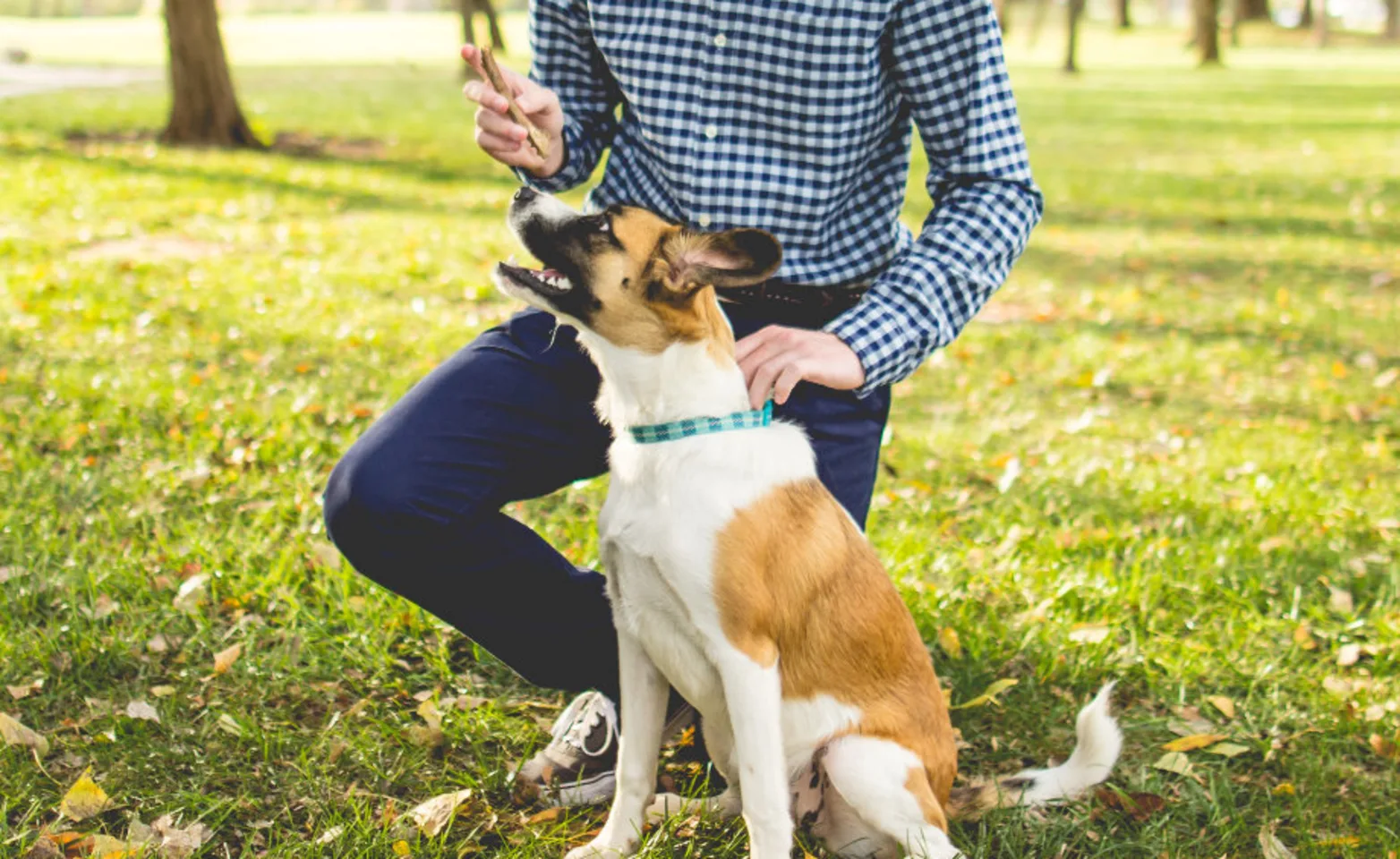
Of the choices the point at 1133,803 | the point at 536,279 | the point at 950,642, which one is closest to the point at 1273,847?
the point at 1133,803

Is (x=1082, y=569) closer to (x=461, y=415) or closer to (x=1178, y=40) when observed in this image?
(x=461, y=415)

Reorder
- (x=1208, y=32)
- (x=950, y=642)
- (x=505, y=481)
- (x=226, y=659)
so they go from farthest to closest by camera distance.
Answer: (x=1208, y=32)
(x=950, y=642)
(x=226, y=659)
(x=505, y=481)

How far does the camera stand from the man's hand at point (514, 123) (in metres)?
2.76

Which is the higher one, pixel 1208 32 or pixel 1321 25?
pixel 1208 32

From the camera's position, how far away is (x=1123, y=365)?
21.5 feet

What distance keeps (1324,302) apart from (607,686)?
21.4ft

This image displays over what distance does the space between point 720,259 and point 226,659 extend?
1.96 m

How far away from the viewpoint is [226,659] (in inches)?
134

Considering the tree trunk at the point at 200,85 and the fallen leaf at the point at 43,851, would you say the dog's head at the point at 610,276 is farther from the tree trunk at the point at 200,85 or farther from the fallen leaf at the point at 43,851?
the tree trunk at the point at 200,85

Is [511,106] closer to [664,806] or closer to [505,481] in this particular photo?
[505,481]

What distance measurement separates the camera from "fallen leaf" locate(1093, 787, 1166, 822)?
2986 millimetres

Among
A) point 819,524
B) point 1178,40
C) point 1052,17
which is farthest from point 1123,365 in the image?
point 1052,17

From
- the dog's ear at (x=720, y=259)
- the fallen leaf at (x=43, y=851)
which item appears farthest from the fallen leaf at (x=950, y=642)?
the fallen leaf at (x=43, y=851)

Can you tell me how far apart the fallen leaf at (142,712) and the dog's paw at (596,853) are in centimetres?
120
